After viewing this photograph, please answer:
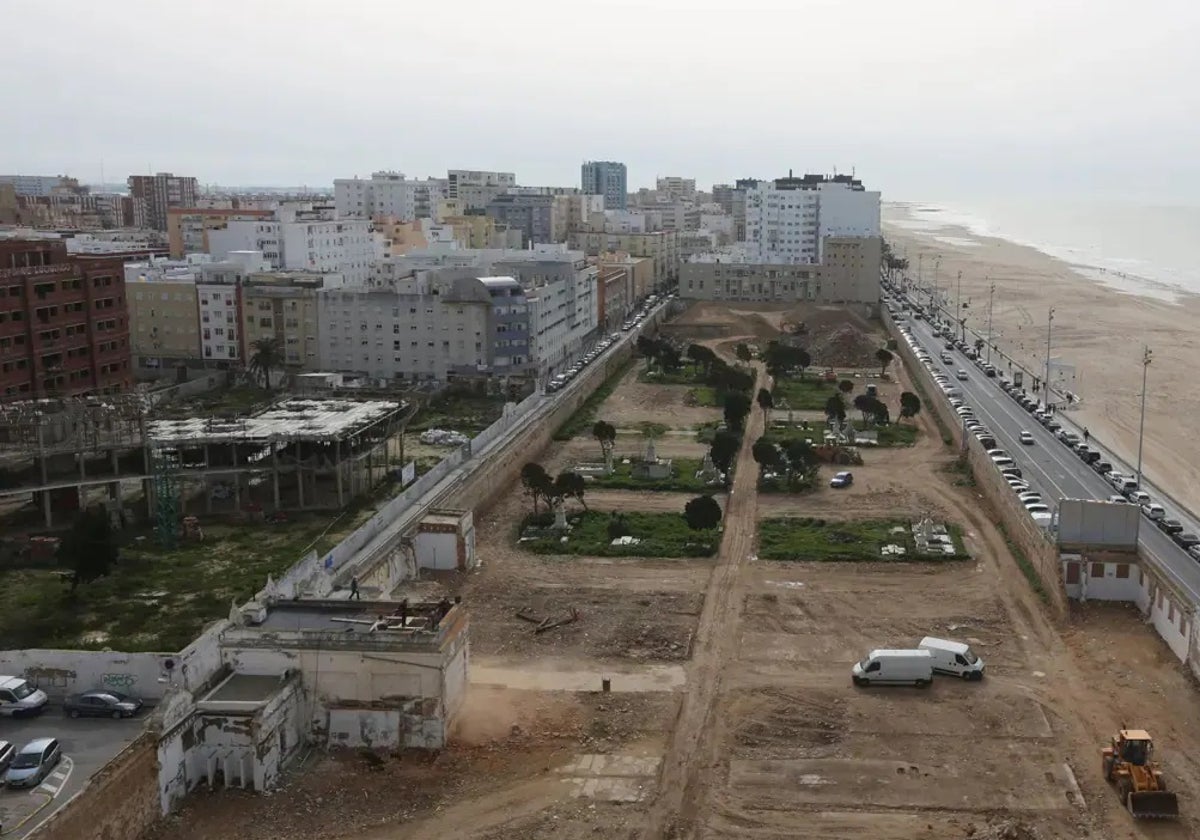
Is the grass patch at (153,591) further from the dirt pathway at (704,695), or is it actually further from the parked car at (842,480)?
the parked car at (842,480)

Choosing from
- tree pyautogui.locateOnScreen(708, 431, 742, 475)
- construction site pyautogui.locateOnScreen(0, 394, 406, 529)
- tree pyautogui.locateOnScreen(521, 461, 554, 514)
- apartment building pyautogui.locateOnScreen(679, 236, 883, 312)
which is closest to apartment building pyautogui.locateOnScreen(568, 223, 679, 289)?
apartment building pyautogui.locateOnScreen(679, 236, 883, 312)

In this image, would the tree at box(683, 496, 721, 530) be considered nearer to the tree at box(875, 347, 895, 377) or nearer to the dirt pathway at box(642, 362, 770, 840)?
the dirt pathway at box(642, 362, 770, 840)

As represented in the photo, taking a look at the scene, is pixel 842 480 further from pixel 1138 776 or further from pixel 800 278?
pixel 800 278

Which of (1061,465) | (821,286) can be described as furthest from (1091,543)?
(821,286)

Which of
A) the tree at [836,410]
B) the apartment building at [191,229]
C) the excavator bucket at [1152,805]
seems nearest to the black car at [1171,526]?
the excavator bucket at [1152,805]

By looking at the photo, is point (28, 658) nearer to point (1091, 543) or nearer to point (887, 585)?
point (887, 585)

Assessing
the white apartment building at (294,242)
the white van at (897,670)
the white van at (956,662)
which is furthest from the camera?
the white apartment building at (294,242)
